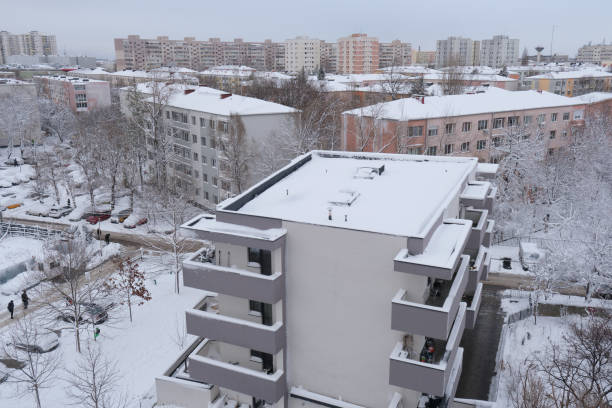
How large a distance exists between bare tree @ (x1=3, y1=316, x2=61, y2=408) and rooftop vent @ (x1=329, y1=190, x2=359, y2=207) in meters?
15.4

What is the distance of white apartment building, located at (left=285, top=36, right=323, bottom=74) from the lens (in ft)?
623

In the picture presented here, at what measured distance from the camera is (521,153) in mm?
44344

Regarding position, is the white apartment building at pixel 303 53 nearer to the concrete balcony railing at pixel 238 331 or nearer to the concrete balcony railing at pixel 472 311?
the concrete balcony railing at pixel 472 311

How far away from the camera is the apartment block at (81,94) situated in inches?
3629

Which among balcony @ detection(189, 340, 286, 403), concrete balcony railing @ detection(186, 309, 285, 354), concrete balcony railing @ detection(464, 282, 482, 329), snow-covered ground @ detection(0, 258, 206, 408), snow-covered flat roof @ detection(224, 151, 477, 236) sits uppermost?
snow-covered flat roof @ detection(224, 151, 477, 236)

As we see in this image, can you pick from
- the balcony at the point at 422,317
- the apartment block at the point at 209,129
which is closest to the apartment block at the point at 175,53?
the apartment block at the point at 209,129

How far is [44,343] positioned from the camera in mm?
26578

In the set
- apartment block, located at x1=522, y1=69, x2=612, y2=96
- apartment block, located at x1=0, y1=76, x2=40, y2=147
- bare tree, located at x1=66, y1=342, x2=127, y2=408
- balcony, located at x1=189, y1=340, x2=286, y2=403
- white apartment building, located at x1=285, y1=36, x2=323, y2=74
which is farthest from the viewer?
white apartment building, located at x1=285, y1=36, x2=323, y2=74

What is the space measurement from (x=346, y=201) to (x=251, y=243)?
452cm

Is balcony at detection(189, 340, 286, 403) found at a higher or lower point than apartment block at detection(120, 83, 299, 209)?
lower

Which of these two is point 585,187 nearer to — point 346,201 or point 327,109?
point 327,109

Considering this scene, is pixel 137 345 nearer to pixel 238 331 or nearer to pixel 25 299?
pixel 25 299

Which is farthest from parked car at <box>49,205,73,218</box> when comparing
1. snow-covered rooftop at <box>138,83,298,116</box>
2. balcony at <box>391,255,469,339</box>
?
balcony at <box>391,255,469,339</box>

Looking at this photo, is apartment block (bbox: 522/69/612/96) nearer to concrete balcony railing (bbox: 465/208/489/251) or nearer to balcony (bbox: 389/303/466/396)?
concrete balcony railing (bbox: 465/208/489/251)
